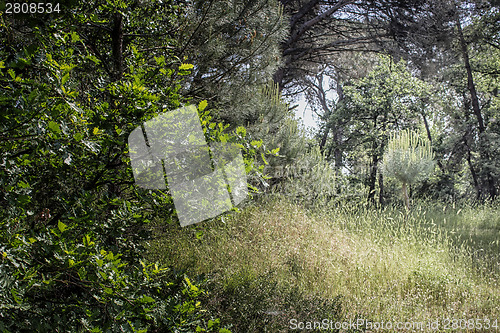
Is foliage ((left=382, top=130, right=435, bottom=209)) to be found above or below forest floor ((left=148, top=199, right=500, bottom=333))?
above

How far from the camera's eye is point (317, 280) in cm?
348

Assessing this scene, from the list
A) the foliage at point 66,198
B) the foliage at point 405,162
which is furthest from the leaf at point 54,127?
the foliage at point 405,162

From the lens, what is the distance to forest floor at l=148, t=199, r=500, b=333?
8.52 ft

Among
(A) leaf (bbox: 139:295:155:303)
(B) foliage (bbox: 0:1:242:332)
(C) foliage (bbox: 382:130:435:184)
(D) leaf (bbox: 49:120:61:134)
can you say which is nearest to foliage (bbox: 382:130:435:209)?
(C) foliage (bbox: 382:130:435:184)

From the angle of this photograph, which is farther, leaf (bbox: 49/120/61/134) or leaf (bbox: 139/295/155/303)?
leaf (bbox: 139/295/155/303)

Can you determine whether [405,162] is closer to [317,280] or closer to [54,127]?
[317,280]

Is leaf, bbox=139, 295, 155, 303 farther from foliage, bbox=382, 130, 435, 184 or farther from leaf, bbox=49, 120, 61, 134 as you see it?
foliage, bbox=382, 130, 435, 184

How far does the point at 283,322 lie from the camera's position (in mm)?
2408

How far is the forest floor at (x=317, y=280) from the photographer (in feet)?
8.52

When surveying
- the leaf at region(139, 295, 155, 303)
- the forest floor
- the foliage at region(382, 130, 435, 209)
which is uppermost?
the foliage at region(382, 130, 435, 209)

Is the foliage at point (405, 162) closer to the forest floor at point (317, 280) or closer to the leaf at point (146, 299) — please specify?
the forest floor at point (317, 280)

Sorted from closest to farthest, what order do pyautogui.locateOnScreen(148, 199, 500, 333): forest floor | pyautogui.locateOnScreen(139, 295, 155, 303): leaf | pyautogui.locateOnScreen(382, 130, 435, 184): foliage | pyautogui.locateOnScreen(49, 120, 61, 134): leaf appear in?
1. pyautogui.locateOnScreen(49, 120, 61, 134): leaf
2. pyautogui.locateOnScreen(139, 295, 155, 303): leaf
3. pyautogui.locateOnScreen(148, 199, 500, 333): forest floor
4. pyautogui.locateOnScreen(382, 130, 435, 184): foliage

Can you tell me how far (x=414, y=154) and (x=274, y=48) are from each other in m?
4.89

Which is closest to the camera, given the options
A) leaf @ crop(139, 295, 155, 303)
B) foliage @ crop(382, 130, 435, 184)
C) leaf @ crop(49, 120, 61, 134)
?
leaf @ crop(49, 120, 61, 134)
